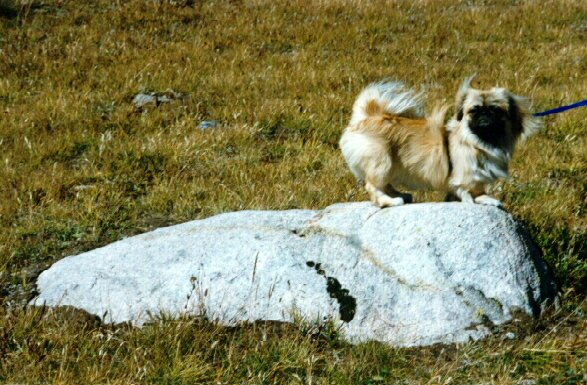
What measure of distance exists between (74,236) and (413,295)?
3.43 m

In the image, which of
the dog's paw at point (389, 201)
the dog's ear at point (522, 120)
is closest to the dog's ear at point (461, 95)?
the dog's ear at point (522, 120)

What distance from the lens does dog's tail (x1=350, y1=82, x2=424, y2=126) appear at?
6.45 metres

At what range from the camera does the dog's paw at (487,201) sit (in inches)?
229

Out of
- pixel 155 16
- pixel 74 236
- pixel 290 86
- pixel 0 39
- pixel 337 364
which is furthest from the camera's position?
pixel 155 16

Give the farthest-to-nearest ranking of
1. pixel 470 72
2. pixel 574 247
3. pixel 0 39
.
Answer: pixel 0 39
pixel 470 72
pixel 574 247

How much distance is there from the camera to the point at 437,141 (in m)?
6.11

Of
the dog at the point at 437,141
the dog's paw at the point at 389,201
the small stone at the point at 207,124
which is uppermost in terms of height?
the dog at the point at 437,141

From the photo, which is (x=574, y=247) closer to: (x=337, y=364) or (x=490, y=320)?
(x=490, y=320)

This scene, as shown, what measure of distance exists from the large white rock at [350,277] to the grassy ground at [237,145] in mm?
187

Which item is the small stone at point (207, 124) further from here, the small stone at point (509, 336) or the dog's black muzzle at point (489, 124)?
the small stone at point (509, 336)

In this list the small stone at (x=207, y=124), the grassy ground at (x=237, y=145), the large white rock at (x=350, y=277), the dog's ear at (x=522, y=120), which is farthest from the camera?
the small stone at (x=207, y=124)

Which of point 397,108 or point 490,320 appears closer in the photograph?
point 490,320

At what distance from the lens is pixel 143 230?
7094 mm

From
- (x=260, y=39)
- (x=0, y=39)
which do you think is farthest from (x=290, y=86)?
(x=0, y=39)
